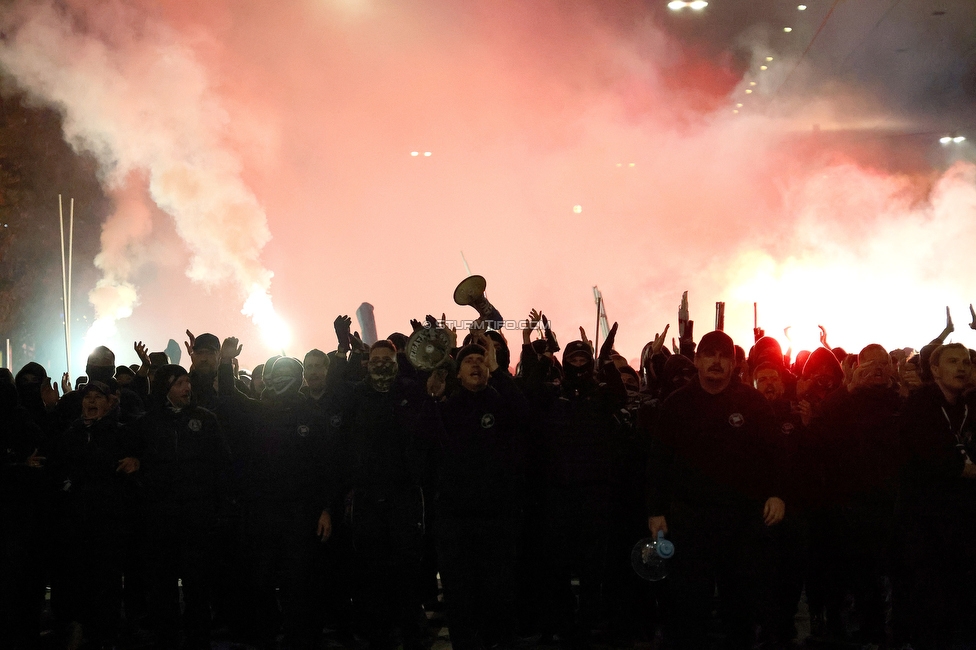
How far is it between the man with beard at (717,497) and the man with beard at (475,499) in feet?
2.91

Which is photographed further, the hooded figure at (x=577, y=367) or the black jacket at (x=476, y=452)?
the hooded figure at (x=577, y=367)

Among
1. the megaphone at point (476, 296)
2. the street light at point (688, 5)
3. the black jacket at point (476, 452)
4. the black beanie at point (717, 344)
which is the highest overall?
the street light at point (688, 5)

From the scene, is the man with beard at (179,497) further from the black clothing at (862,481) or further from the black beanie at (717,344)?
the black clothing at (862,481)

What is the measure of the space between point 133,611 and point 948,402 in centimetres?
621

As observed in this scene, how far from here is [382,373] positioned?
5.89 metres

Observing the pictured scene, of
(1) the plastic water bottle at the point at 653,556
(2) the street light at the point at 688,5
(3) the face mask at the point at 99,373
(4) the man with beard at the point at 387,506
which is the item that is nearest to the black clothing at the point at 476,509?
(4) the man with beard at the point at 387,506

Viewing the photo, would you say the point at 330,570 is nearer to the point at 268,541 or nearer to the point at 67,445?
the point at 268,541

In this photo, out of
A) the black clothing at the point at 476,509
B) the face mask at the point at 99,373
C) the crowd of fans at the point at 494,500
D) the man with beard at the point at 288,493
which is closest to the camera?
the crowd of fans at the point at 494,500

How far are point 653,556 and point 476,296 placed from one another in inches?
126

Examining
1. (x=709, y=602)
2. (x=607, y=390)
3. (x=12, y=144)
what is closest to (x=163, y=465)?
(x=607, y=390)

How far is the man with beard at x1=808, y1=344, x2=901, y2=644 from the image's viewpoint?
5.57 m

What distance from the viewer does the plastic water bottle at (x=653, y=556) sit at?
467cm

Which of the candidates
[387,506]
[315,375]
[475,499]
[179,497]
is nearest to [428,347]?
[315,375]

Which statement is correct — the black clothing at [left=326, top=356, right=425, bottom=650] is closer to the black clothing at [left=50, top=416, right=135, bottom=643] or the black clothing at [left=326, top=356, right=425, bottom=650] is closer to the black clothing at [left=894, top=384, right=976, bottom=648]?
the black clothing at [left=50, top=416, right=135, bottom=643]
